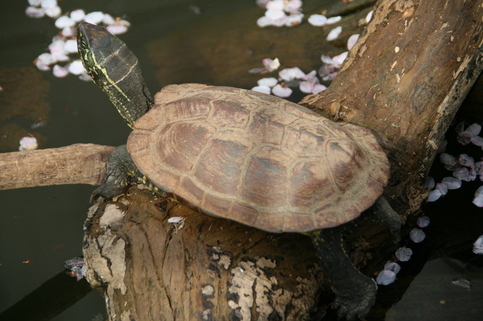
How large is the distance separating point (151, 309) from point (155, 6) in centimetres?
402

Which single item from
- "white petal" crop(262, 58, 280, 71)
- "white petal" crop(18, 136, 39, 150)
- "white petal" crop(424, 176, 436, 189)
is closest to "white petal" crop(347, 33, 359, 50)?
"white petal" crop(262, 58, 280, 71)

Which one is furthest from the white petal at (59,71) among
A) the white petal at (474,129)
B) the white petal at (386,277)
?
the white petal at (474,129)

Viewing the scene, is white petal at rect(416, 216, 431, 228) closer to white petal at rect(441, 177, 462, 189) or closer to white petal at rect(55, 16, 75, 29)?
white petal at rect(441, 177, 462, 189)

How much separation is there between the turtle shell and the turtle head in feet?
2.04

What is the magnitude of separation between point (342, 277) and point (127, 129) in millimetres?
2548

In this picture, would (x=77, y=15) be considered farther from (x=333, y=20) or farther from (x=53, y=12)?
(x=333, y=20)

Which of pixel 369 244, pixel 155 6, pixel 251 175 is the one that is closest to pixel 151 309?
pixel 251 175

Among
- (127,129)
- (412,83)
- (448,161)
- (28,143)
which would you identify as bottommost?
(28,143)

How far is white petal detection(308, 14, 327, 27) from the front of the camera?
197 inches

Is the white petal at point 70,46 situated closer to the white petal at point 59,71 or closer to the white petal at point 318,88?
the white petal at point 59,71

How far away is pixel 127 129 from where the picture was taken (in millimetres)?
4199

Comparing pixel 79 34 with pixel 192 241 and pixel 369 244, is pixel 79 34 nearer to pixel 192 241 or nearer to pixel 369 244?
pixel 192 241

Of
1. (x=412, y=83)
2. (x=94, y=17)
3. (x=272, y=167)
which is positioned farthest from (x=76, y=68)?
(x=412, y=83)

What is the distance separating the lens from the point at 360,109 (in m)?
3.16
